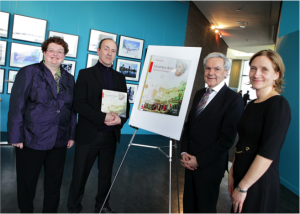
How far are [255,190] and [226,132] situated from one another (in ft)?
1.73

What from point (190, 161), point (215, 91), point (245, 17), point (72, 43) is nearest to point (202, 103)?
point (215, 91)

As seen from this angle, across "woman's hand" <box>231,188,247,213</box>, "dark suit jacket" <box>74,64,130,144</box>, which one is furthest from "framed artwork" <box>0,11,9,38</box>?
"woman's hand" <box>231,188,247,213</box>

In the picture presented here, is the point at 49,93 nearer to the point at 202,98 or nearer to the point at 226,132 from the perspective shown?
the point at 202,98

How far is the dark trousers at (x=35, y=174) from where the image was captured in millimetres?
1790

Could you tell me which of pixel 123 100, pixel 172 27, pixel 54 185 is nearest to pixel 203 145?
pixel 123 100

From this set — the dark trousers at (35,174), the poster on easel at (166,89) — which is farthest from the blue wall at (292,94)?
the dark trousers at (35,174)

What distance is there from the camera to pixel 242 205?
1.25 m

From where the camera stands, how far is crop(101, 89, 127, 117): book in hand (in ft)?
6.75

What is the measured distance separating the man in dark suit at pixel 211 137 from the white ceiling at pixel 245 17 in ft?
19.6

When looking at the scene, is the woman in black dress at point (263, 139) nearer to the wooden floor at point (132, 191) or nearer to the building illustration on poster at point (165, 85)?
the building illustration on poster at point (165, 85)

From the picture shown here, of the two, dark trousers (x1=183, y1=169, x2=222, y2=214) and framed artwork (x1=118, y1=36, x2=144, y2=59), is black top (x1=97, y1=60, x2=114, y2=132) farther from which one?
framed artwork (x1=118, y1=36, x2=144, y2=59)

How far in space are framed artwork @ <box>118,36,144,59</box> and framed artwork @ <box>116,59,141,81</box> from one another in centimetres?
17

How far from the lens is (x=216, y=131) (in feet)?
5.65

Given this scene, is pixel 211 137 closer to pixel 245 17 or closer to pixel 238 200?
pixel 238 200
